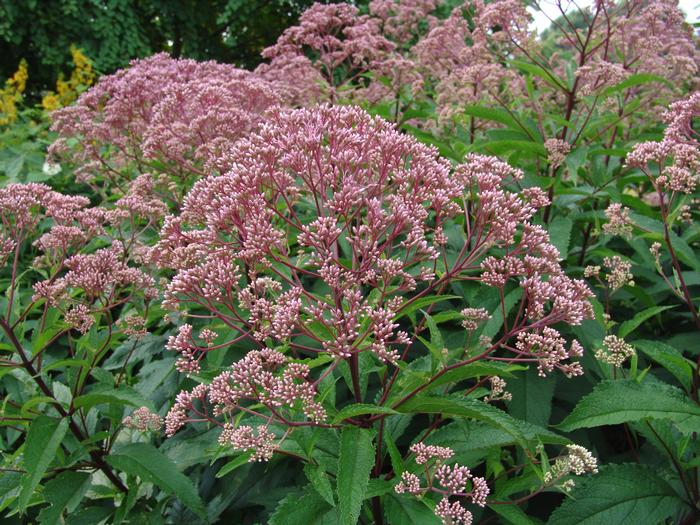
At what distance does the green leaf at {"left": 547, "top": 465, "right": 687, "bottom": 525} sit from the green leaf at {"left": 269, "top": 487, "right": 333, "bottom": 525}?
37.1 inches

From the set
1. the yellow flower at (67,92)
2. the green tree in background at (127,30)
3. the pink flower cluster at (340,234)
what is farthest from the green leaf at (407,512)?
the green tree in background at (127,30)

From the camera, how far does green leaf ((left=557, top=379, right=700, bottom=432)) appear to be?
82.9 inches

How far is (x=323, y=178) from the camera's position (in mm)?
2201

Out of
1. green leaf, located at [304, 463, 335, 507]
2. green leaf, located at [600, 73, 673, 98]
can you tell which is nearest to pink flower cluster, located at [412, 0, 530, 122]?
green leaf, located at [600, 73, 673, 98]

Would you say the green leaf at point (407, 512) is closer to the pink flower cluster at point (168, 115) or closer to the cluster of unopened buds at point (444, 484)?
the cluster of unopened buds at point (444, 484)

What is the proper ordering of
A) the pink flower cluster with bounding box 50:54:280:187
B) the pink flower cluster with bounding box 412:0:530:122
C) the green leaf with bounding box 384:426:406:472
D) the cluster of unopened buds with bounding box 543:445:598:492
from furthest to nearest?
the pink flower cluster with bounding box 412:0:530:122 → the pink flower cluster with bounding box 50:54:280:187 → the green leaf with bounding box 384:426:406:472 → the cluster of unopened buds with bounding box 543:445:598:492

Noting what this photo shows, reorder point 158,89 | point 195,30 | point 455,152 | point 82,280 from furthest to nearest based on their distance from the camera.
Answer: point 195,30, point 158,89, point 455,152, point 82,280

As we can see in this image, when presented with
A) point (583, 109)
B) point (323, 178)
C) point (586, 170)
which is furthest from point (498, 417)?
point (583, 109)

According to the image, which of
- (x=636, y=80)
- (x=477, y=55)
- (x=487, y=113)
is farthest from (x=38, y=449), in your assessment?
(x=477, y=55)

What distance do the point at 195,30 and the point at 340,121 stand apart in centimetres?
1534

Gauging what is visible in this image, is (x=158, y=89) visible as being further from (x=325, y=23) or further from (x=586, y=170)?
(x=586, y=170)

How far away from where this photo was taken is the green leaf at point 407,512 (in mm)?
1913

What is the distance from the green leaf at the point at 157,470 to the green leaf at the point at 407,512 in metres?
0.95

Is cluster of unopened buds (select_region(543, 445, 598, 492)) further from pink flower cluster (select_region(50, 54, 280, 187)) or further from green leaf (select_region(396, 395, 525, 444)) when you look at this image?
pink flower cluster (select_region(50, 54, 280, 187))
